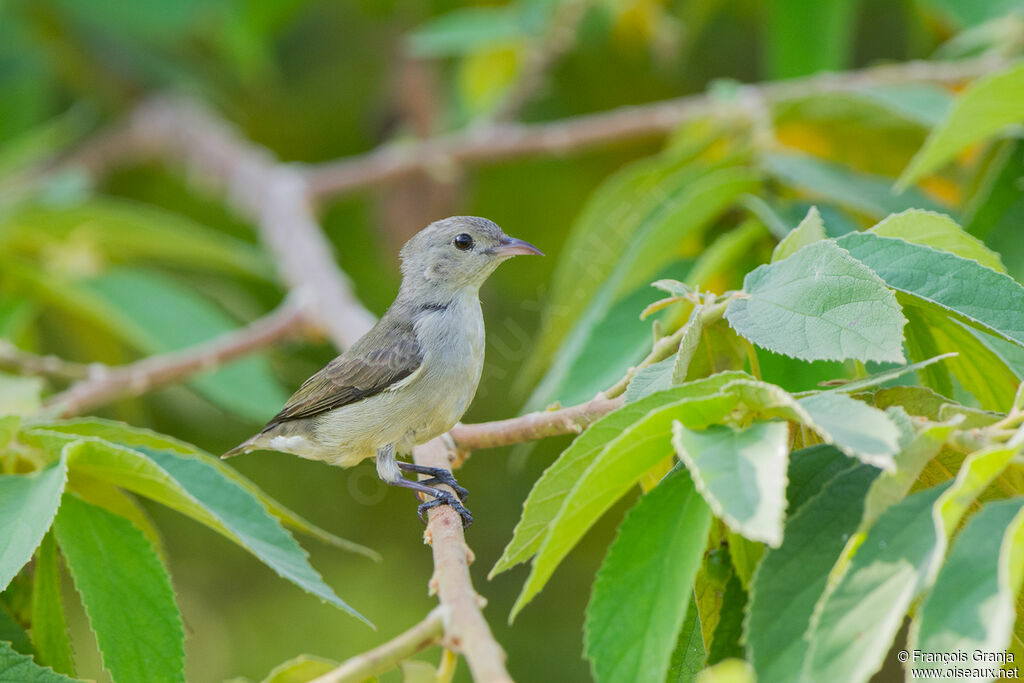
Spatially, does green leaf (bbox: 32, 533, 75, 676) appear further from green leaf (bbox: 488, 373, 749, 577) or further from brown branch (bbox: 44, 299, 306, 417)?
brown branch (bbox: 44, 299, 306, 417)

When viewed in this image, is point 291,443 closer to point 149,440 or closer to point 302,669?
point 149,440

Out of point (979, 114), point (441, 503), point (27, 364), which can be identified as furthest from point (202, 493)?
point (979, 114)

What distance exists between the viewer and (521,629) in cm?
424

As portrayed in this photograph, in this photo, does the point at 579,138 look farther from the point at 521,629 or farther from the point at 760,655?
the point at 760,655

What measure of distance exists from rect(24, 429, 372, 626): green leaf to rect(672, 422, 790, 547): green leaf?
0.62m

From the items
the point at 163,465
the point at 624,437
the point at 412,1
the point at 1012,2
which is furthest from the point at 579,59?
the point at 624,437

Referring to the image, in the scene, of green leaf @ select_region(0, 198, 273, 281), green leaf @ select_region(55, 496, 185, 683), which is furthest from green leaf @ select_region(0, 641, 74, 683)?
green leaf @ select_region(0, 198, 273, 281)

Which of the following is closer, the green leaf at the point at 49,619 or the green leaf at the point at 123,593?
the green leaf at the point at 123,593

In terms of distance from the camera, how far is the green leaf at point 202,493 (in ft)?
4.84

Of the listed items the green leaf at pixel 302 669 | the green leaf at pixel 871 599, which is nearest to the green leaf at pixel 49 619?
the green leaf at pixel 302 669

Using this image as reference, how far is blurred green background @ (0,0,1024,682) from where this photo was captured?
3445 mm

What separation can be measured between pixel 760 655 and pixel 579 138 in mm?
2483

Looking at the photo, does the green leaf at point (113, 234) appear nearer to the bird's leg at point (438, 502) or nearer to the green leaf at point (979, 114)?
the bird's leg at point (438, 502)

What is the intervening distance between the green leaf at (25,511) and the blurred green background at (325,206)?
171 cm
